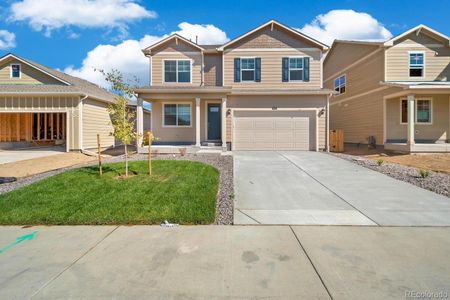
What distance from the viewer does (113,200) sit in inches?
223

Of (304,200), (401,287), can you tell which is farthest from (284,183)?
(401,287)

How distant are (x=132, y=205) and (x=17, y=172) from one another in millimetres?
7327

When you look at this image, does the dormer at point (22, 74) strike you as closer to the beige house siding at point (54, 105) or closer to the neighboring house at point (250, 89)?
the beige house siding at point (54, 105)

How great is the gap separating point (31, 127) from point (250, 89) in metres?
16.2

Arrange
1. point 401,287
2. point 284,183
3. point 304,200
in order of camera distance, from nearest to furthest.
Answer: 1. point 401,287
2. point 304,200
3. point 284,183

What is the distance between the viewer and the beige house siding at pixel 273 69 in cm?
1576

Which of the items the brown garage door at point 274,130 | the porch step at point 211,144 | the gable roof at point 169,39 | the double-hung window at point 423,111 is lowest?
the porch step at point 211,144

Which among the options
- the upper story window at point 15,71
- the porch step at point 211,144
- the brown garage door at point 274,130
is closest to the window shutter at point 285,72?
the brown garage door at point 274,130

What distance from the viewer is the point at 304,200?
6035 mm

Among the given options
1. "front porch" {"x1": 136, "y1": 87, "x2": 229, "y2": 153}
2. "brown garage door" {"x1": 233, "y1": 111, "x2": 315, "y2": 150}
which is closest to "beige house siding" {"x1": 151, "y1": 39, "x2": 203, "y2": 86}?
"front porch" {"x1": 136, "y1": 87, "x2": 229, "y2": 153}

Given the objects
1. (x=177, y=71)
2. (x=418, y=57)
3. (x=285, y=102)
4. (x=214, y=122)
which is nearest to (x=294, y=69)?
(x=285, y=102)

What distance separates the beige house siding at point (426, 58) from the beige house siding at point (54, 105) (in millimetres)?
18973

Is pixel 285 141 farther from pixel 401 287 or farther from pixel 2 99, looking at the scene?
pixel 2 99

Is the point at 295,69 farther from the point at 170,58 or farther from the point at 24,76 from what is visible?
the point at 24,76
